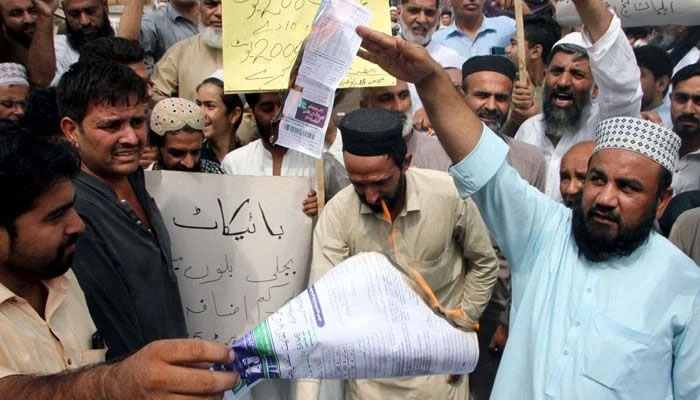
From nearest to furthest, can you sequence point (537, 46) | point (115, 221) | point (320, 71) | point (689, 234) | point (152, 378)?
point (152, 378) → point (320, 71) → point (115, 221) → point (689, 234) → point (537, 46)

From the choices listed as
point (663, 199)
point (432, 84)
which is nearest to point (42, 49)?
point (432, 84)

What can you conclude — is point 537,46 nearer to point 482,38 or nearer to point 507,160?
point 482,38

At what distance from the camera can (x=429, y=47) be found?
586 cm

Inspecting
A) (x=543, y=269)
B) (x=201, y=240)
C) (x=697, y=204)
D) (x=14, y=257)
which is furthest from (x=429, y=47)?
(x=14, y=257)

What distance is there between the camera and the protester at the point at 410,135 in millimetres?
3992

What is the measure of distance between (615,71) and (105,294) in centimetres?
247

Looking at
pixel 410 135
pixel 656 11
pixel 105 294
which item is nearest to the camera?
pixel 105 294

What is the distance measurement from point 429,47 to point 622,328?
4.09 m

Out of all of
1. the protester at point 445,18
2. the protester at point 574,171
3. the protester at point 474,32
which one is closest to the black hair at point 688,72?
the protester at point 574,171

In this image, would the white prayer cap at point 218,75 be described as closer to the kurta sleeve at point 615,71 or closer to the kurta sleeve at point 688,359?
the kurta sleeve at point 615,71

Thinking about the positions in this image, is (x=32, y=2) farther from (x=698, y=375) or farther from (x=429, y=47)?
(x=698, y=375)

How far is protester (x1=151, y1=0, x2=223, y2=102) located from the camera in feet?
16.9

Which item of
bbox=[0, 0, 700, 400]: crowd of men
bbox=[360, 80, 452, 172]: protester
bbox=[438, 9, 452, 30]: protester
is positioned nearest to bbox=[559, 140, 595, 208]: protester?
bbox=[0, 0, 700, 400]: crowd of men

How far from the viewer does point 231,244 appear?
3.25 m
